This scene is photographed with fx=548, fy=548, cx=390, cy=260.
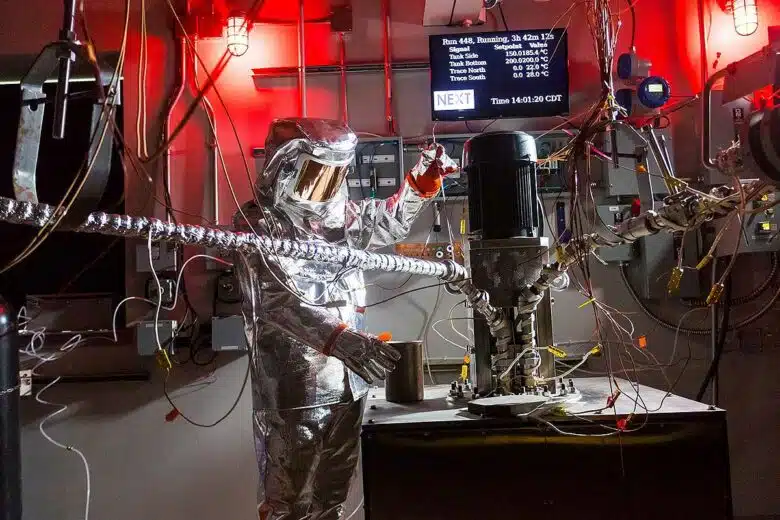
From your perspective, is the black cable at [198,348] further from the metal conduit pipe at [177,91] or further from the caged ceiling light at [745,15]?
the caged ceiling light at [745,15]

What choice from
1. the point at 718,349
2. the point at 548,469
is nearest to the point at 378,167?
the point at 548,469

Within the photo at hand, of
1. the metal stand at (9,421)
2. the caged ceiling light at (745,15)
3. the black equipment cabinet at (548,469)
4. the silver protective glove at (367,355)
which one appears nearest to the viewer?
the black equipment cabinet at (548,469)

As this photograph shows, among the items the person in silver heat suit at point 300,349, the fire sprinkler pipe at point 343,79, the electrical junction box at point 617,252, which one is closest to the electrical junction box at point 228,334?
the person in silver heat suit at point 300,349

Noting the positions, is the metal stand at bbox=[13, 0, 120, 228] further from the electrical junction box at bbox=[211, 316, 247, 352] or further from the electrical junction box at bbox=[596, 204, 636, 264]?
the electrical junction box at bbox=[596, 204, 636, 264]

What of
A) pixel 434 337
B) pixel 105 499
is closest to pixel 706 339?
pixel 434 337

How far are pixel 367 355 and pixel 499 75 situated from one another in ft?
5.70

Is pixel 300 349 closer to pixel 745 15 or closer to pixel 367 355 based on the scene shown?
pixel 367 355

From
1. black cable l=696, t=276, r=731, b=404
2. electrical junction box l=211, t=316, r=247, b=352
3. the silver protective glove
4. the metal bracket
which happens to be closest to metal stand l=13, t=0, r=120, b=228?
the metal bracket

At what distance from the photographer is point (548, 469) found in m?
1.48

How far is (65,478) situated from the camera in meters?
2.73

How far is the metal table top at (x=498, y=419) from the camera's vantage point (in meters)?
1.50

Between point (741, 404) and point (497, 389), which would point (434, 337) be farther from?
point (741, 404)

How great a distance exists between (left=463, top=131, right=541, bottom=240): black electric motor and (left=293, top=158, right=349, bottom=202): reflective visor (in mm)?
548

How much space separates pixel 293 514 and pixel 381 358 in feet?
2.63
